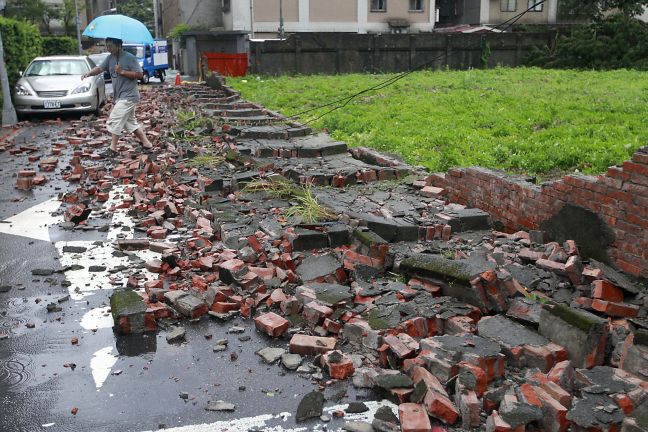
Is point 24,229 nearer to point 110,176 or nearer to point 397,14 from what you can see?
point 110,176

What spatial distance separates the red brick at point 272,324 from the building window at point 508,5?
Result: 152ft

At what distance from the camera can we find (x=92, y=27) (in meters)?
11.1

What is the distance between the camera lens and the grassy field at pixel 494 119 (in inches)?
332

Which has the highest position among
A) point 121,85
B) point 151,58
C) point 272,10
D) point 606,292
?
point 272,10

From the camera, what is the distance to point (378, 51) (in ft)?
95.6

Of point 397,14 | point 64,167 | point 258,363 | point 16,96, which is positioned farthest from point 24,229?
point 397,14

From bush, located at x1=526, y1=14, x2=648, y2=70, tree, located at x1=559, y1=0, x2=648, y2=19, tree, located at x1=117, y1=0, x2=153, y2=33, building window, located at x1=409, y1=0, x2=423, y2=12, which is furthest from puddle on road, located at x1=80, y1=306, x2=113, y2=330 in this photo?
tree, located at x1=117, y1=0, x2=153, y2=33

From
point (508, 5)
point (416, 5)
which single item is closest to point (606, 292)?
point (416, 5)

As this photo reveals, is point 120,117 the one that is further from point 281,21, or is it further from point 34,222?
point 281,21

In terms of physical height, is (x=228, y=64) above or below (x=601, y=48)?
below

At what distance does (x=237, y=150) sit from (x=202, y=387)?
635 cm

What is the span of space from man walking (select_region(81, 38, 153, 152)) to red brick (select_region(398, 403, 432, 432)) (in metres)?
8.96

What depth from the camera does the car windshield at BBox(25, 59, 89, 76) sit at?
17.1m

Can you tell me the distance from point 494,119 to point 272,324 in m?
8.64
